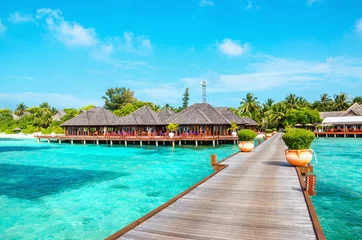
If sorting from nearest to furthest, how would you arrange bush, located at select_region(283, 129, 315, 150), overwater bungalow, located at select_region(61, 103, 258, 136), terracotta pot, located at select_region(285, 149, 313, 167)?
bush, located at select_region(283, 129, 315, 150) → terracotta pot, located at select_region(285, 149, 313, 167) → overwater bungalow, located at select_region(61, 103, 258, 136)

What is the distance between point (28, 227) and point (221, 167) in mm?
9068

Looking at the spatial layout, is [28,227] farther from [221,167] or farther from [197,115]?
[197,115]

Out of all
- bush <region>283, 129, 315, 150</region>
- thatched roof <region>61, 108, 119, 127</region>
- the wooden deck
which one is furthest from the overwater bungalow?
the wooden deck

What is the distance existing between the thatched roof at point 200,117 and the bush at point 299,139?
2945 centimetres

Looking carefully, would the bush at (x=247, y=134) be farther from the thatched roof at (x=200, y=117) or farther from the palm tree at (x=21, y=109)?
the palm tree at (x=21, y=109)

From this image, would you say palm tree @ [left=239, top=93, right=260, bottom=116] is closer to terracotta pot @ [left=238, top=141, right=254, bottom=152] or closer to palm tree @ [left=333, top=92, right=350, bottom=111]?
palm tree @ [left=333, top=92, right=350, bottom=111]

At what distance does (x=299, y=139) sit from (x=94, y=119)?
46.1 meters

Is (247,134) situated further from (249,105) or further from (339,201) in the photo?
(249,105)

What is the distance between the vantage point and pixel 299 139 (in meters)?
13.1

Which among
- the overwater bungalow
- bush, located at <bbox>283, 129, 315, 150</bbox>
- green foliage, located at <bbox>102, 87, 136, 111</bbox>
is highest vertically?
green foliage, located at <bbox>102, 87, 136, 111</bbox>

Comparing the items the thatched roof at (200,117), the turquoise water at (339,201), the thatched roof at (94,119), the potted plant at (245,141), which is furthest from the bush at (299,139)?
the thatched roof at (94,119)

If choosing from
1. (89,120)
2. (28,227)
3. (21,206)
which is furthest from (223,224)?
(89,120)

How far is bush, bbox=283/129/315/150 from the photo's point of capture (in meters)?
13.1

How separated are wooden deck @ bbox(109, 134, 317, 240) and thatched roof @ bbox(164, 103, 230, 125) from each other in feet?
108
